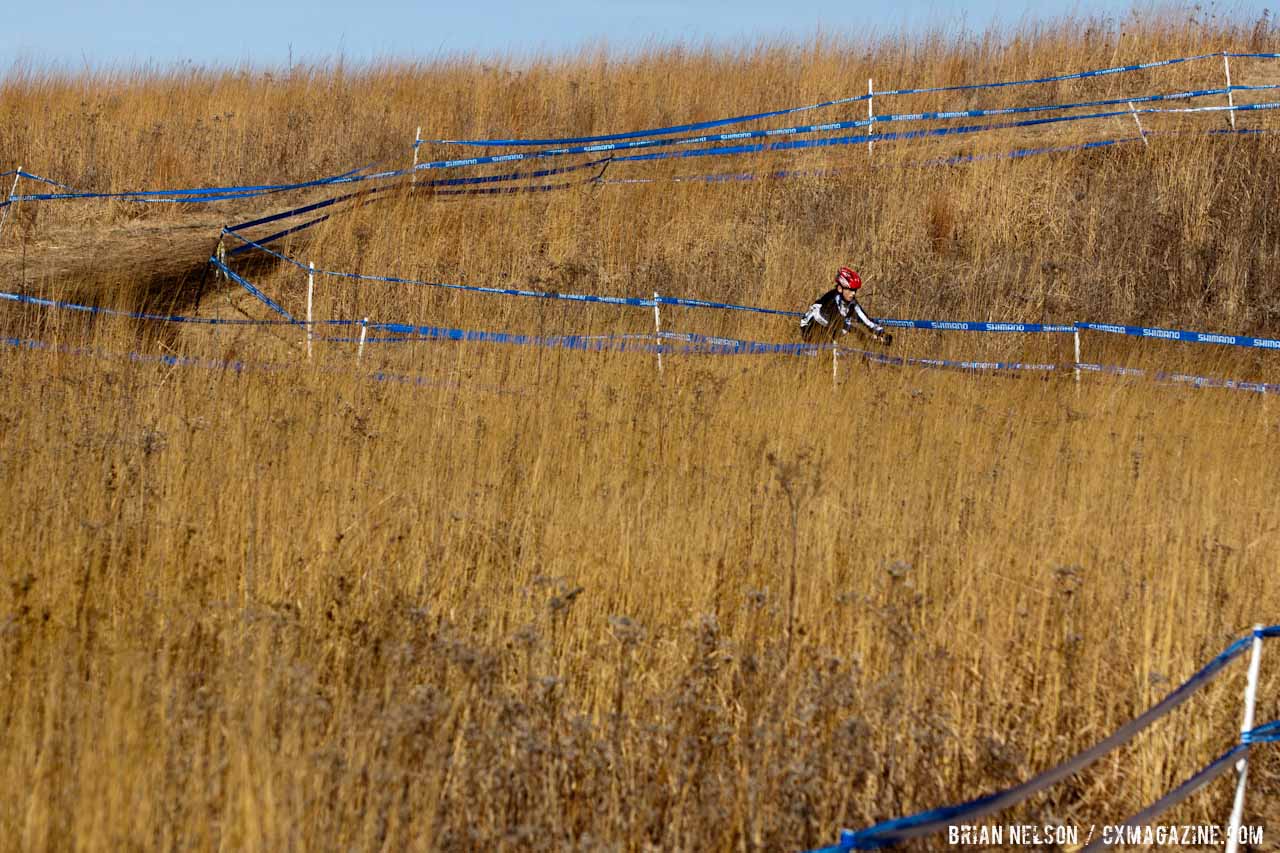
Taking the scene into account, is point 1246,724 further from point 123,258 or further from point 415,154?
point 415,154

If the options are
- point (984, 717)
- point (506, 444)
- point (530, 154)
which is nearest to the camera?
point (984, 717)

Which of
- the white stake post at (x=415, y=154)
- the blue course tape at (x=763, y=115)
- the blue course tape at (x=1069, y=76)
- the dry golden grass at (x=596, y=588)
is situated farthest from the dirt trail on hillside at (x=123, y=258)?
the blue course tape at (x=1069, y=76)

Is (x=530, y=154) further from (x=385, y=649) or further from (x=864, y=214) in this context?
(x=385, y=649)

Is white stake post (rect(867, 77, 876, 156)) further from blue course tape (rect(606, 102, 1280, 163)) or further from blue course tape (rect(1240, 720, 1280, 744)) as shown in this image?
blue course tape (rect(1240, 720, 1280, 744))

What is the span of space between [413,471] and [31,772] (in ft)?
11.9

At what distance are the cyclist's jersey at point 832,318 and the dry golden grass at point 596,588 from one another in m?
0.47

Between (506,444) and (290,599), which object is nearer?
(290,599)

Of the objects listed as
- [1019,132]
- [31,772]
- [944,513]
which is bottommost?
[31,772]

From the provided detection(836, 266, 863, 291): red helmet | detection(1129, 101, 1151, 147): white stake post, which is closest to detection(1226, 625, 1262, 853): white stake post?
detection(836, 266, 863, 291): red helmet

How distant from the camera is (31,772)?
3.61 metres

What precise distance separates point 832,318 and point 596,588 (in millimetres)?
7114

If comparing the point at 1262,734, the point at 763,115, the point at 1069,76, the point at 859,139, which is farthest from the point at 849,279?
the point at 1069,76

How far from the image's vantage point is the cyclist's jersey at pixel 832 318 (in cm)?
1213

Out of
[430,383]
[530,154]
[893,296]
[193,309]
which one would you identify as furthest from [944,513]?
[530,154]
